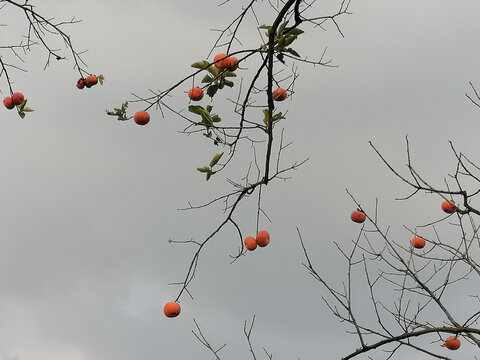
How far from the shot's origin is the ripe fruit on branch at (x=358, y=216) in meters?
4.42

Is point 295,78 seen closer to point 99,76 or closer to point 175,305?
point 175,305

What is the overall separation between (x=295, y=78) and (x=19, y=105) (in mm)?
2114

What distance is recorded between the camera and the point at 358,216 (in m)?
4.43

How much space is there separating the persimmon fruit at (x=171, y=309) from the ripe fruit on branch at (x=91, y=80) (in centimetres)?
196

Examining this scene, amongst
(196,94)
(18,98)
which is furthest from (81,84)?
(196,94)

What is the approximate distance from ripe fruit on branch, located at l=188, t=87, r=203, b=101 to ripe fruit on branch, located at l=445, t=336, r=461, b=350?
2483 millimetres

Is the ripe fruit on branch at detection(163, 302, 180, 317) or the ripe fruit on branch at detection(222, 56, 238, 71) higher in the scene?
the ripe fruit on branch at detection(222, 56, 238, 71)

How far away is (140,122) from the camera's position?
3.25 m

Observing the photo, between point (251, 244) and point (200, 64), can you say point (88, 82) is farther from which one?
point (251, 244)

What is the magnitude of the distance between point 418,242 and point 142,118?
253 centimetres

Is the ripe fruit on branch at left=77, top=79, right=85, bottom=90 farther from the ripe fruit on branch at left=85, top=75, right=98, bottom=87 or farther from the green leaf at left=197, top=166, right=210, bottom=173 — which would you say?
the green leaf at left=197, top=166, right=210, bottom=173

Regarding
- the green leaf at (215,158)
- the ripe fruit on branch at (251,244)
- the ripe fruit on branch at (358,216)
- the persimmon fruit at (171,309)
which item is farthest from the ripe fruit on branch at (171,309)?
the ripe fruit on branch at (358,216)

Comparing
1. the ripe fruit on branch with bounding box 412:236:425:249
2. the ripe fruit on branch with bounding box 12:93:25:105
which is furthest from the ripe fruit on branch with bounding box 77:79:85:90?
the ripe fruit on branch with bounding box 412:236:425:249

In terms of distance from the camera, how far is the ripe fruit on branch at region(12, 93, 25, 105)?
410 cm
